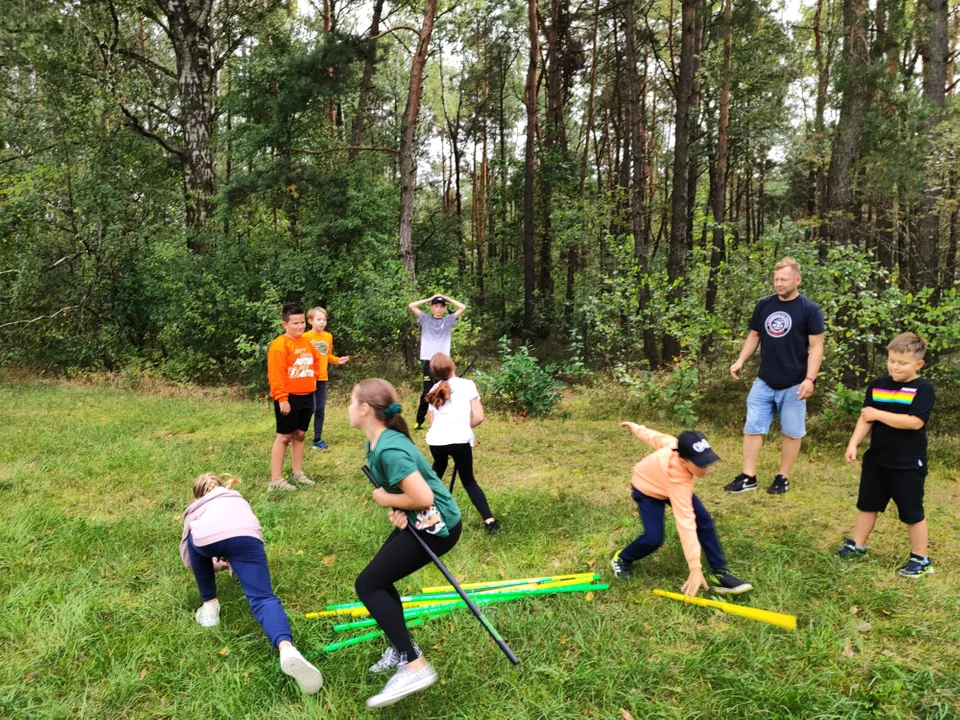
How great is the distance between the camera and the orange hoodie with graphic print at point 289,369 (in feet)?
18.3

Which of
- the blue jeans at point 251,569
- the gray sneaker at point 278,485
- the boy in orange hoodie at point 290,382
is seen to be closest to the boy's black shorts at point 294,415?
the boy in orange hoodie at point 290,382

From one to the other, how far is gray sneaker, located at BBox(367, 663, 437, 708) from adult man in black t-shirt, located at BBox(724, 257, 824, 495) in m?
3.99

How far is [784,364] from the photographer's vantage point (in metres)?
5.50

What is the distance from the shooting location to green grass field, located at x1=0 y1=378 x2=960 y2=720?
298cm

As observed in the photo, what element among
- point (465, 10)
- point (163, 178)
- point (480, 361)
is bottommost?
point (480, 361)

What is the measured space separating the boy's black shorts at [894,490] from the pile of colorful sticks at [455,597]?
78.0 inches

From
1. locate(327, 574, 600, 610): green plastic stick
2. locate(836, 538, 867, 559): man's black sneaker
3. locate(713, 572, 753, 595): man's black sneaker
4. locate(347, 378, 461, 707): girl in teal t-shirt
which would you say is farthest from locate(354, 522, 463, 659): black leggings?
locate(836, 538, 867, 559): man's black sneaker

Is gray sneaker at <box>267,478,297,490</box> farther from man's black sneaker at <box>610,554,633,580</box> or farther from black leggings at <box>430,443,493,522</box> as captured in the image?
man's black sneaker at <box>610,554,633,580</box>

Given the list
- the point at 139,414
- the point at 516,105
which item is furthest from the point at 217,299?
the point at 516,105

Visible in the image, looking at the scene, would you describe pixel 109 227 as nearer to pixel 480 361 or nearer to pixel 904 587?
pixel 480 361

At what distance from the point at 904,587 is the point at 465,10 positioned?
20813mm

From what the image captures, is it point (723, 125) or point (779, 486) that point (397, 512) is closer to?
point (779, 486)

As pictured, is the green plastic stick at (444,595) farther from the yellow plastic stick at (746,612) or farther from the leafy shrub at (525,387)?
the leafy shrub at (525,387)

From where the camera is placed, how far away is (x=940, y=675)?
118 inches
